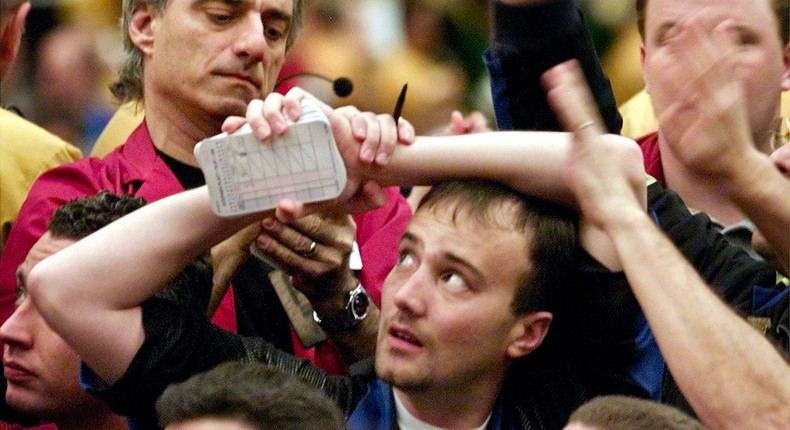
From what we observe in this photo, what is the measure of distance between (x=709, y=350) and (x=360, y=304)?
91 centimetres

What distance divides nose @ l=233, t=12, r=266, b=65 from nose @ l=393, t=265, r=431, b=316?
0.89m

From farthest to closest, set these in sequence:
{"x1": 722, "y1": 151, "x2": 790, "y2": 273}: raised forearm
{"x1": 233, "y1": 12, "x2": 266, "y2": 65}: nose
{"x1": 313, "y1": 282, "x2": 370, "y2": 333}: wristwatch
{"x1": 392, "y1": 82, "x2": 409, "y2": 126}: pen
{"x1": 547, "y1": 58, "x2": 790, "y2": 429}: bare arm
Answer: {"x1": 233, "y1": 12, "x2": 266, "y2": 65}: nose < {"x1": 313, "y1": 282, "x2": 370, "y2": 333}: wristwatch < {"x1": 392, "y1": 82, "x2": 409, "y2": 126}: pen < {"x1": 722, "y1": 151, "x2": 790, "y2": 273}: raised forearm < {"x1": 547, "y1": 58, "x2": 790, "y2": 429}: bare arm

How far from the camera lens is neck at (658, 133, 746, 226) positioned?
131 inches

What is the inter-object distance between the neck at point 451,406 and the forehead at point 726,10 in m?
0.91

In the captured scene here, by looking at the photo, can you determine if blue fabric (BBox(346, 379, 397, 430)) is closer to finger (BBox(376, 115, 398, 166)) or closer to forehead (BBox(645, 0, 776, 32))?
finger (BBox(376, 115, 398, 166))

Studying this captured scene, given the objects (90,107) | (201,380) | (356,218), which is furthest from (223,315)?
(90,107)

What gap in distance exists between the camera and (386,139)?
2.82 metres

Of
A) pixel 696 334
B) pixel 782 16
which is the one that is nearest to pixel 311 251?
pixel 696 334

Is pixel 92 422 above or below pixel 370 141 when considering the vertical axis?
below

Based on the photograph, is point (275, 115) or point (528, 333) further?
point (528, 333)

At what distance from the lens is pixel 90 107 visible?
6.51m

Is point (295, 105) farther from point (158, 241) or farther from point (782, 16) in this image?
point (782, 16)

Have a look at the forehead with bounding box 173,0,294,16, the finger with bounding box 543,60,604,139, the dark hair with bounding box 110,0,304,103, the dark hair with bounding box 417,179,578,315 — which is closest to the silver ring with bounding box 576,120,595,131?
the finger with bounding box 543,60,604,139

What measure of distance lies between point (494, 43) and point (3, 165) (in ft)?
5.21
